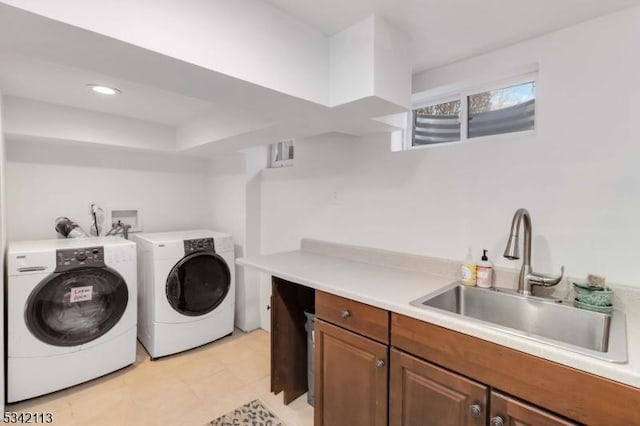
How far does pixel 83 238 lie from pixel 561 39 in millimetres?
3444

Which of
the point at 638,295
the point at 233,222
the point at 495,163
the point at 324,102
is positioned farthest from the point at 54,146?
the point at 638,295

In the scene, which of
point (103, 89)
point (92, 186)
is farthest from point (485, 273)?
point (92, 186)

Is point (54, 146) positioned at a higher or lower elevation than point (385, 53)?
lower

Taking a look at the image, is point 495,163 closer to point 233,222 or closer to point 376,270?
point 376,270

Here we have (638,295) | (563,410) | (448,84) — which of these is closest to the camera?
(563,410)

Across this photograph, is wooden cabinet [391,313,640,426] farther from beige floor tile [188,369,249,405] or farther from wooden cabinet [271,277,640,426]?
beige floor tile [188,369,249,405]

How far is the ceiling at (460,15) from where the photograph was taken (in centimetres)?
120

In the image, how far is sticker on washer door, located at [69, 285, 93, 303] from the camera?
217 centimetres

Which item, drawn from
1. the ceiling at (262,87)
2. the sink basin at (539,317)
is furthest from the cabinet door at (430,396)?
the ceiling at (262,87)

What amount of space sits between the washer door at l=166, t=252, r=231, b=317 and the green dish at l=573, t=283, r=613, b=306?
2580mm

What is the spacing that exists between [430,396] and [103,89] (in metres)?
2.51

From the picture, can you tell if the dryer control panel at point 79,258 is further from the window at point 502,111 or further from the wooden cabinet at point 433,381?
the window at point 502,111

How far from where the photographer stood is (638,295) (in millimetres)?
1233

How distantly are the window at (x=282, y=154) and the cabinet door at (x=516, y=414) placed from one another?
7.66ft
